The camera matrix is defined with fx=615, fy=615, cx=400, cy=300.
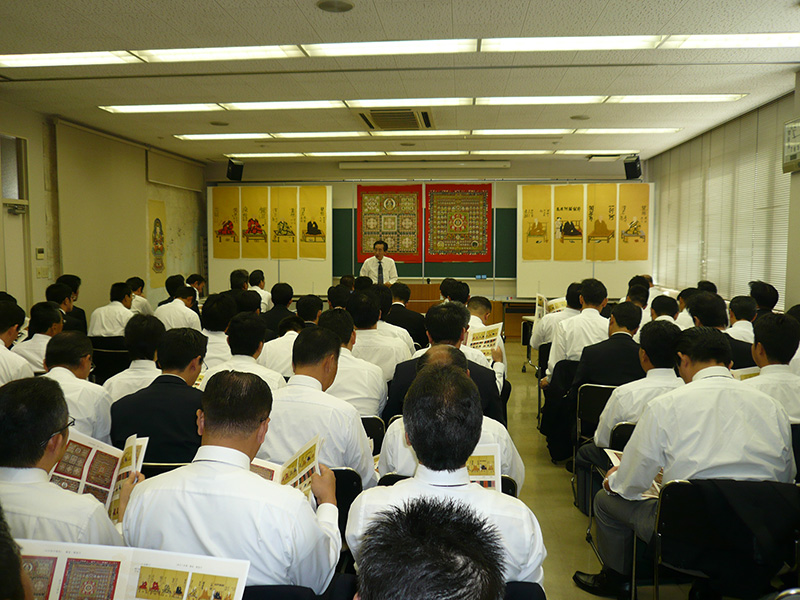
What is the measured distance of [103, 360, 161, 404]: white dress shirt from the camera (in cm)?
307

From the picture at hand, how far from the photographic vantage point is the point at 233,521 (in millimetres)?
1444

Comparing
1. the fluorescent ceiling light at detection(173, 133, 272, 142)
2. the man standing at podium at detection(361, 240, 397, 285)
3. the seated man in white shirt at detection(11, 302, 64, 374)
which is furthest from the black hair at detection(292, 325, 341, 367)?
the man standing at podium at detection(361, 240, 397, 285)

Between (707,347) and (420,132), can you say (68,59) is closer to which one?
(420,132)

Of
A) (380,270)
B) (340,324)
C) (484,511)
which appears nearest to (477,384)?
(340,324)

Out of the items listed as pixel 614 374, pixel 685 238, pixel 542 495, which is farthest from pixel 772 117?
pixel 542 495

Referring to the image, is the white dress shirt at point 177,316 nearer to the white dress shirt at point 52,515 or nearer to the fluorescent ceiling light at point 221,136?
the fluorescent ceiling light at point 221,136

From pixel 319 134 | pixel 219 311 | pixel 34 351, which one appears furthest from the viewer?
pixel 319 134

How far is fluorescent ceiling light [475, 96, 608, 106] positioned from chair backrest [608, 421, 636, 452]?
4259mm

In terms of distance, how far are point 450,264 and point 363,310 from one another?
695 cm

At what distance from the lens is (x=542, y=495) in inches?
159

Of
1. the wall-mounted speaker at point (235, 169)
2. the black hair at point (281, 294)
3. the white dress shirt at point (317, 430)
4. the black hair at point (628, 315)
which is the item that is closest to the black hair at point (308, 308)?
the black hair at point (281, 294)

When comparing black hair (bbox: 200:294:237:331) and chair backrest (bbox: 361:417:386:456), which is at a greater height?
black hair (bbox: 200:294:237:331)

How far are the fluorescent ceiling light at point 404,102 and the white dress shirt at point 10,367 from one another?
404 cm

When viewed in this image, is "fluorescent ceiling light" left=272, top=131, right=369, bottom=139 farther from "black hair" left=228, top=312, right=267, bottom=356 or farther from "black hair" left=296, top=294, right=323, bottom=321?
"black hair" left=228, top=312, right=267, bottom=356
